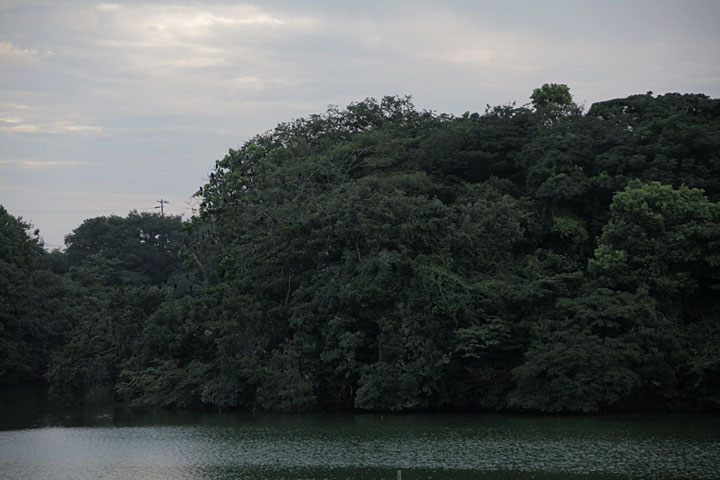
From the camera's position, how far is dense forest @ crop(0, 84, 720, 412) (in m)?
25.7

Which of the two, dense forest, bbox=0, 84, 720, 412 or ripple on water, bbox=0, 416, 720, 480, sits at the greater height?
dense forest, bbox=0, 84, 720, 412

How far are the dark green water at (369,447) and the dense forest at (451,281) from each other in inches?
59.1

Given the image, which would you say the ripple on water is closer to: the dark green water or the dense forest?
the dark green water

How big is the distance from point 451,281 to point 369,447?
791 cm

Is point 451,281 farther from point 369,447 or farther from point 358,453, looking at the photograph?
point 358,453

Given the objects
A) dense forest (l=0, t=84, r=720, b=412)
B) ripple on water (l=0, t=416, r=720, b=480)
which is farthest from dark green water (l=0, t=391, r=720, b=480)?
dense forest (l=0, t=84, r=720, b=412)

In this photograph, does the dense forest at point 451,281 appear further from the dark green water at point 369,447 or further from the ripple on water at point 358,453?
the ripple on water at point 358,453

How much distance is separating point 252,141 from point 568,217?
66.0ft

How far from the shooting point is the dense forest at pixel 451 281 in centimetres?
2566

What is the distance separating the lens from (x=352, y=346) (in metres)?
27.7

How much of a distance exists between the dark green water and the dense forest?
1.50 meters

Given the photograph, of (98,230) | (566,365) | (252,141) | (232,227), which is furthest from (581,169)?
(98,230)

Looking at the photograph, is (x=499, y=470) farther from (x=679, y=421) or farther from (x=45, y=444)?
(x=45, y=444)

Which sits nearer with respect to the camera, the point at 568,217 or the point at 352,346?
the point at 352,346
